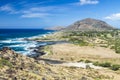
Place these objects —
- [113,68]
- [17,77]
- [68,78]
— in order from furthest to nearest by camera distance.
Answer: [113,68], [68,78], [17,77]

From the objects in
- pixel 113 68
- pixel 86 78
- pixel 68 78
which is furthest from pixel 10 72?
pixel 113 68

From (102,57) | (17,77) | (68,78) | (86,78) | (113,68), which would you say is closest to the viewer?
(17,77)

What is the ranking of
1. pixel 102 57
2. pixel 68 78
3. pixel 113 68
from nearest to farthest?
1. pixel 68 78
2. pixel 113 68
3. pixel 102 57

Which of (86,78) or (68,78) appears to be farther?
(86,78)

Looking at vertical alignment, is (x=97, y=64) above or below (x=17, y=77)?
below

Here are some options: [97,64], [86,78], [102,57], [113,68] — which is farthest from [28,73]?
[102,57]

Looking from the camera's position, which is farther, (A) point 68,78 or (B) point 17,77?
(A) point 68,78

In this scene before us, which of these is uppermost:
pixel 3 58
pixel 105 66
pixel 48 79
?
pixel 3 58

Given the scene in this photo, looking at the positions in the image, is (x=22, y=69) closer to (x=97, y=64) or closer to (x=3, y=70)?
(x=3, y=70)

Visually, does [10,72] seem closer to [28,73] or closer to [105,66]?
[28,73]
